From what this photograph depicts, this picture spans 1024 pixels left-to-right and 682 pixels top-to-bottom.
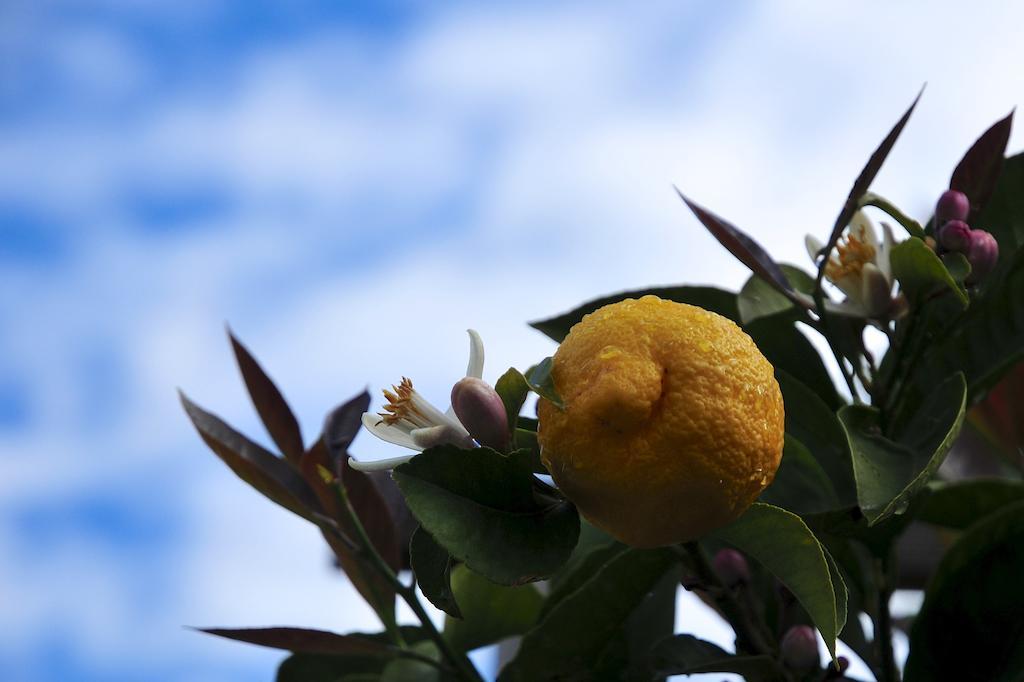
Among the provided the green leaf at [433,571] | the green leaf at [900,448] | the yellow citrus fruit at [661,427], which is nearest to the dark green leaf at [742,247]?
the green leaf at [900,448]

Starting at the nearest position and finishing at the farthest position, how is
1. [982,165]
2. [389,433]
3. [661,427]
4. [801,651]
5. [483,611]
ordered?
[661,427] → [389,433] → [801,651] → [982,165] → [483,611]

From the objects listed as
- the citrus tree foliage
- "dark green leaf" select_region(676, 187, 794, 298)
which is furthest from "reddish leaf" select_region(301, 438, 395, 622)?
"dark green leaf" select_region(676, 187, 794, 298)

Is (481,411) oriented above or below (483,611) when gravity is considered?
above

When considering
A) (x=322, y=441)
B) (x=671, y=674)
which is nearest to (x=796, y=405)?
(x=671, y=674)

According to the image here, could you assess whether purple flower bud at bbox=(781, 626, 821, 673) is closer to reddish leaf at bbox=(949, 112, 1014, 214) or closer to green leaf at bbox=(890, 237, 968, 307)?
green leaf at bbox=(890, 237, 968, 307)

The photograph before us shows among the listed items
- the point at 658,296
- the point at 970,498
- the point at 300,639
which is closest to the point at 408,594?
the point at 300,639

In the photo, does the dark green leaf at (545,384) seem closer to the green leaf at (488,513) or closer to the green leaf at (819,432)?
the green leaf at (488,513)

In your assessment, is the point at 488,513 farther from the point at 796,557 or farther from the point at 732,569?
the point at 732,569
